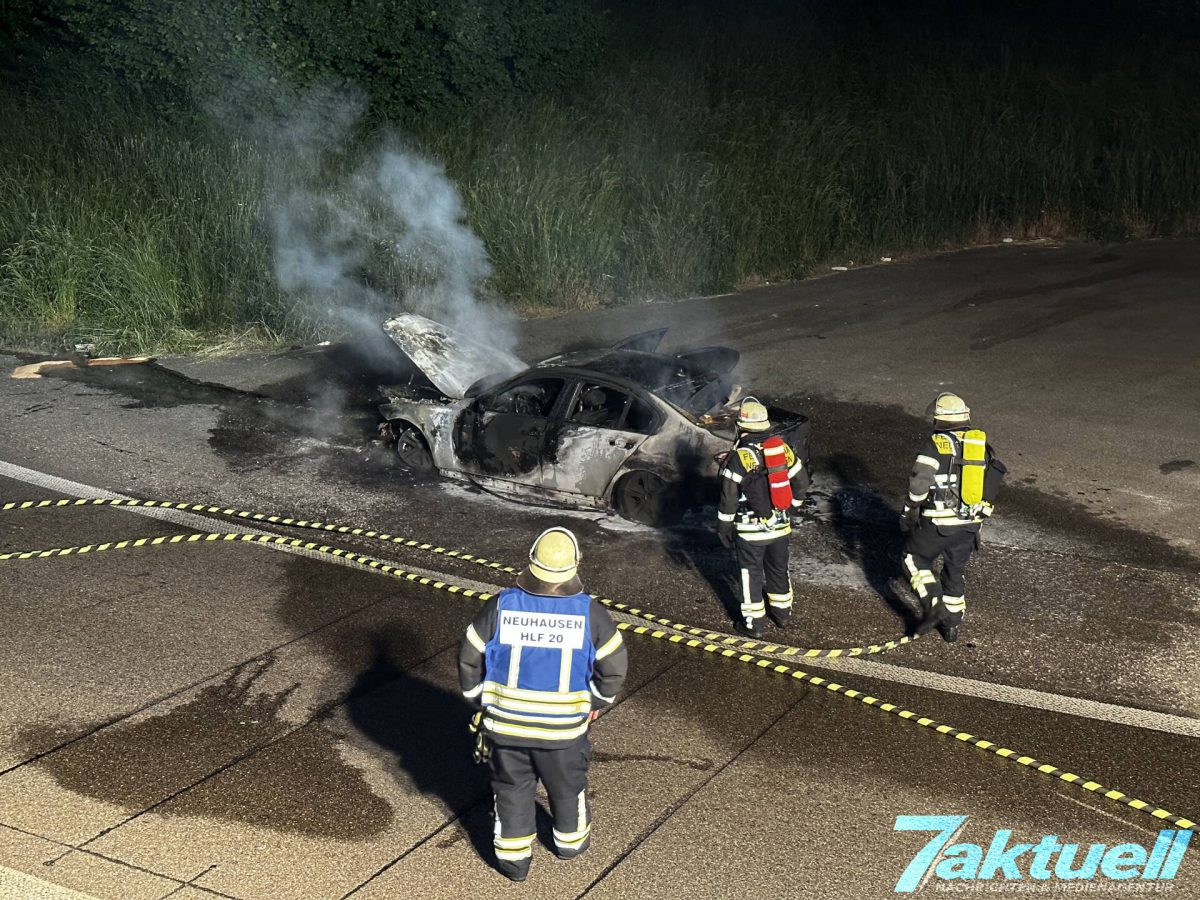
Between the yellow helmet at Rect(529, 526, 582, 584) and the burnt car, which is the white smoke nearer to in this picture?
the burnt car

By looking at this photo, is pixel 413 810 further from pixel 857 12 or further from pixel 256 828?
pixel 857 12

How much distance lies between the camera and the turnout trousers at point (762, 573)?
816 centimetres

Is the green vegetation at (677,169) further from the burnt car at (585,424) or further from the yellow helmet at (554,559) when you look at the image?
the yellow helmet at (554,559)

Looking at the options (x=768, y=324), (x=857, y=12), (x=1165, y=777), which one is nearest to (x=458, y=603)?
(x=1165, y=777)

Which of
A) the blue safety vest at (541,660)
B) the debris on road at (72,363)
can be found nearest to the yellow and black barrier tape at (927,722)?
the blue safety vest at (541,660)

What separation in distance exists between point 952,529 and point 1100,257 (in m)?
14.8

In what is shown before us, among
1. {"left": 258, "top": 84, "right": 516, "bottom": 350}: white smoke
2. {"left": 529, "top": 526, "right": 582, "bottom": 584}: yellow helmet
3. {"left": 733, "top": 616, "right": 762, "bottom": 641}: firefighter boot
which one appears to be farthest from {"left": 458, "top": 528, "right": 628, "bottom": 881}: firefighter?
{"left": 258, "top": 84, "right": 516, "bottom": 350}: white smoke

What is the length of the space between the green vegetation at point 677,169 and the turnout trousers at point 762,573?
1016 cm

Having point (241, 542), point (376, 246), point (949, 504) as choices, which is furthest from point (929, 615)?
point (376, 246)

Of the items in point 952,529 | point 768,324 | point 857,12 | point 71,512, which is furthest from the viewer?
point 857,12

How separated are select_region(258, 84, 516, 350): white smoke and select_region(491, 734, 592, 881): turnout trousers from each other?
10883mm

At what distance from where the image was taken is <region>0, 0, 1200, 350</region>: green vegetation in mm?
17516

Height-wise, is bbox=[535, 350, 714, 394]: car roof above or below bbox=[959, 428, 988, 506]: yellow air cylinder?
above

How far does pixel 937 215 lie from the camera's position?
2234 centimetres
